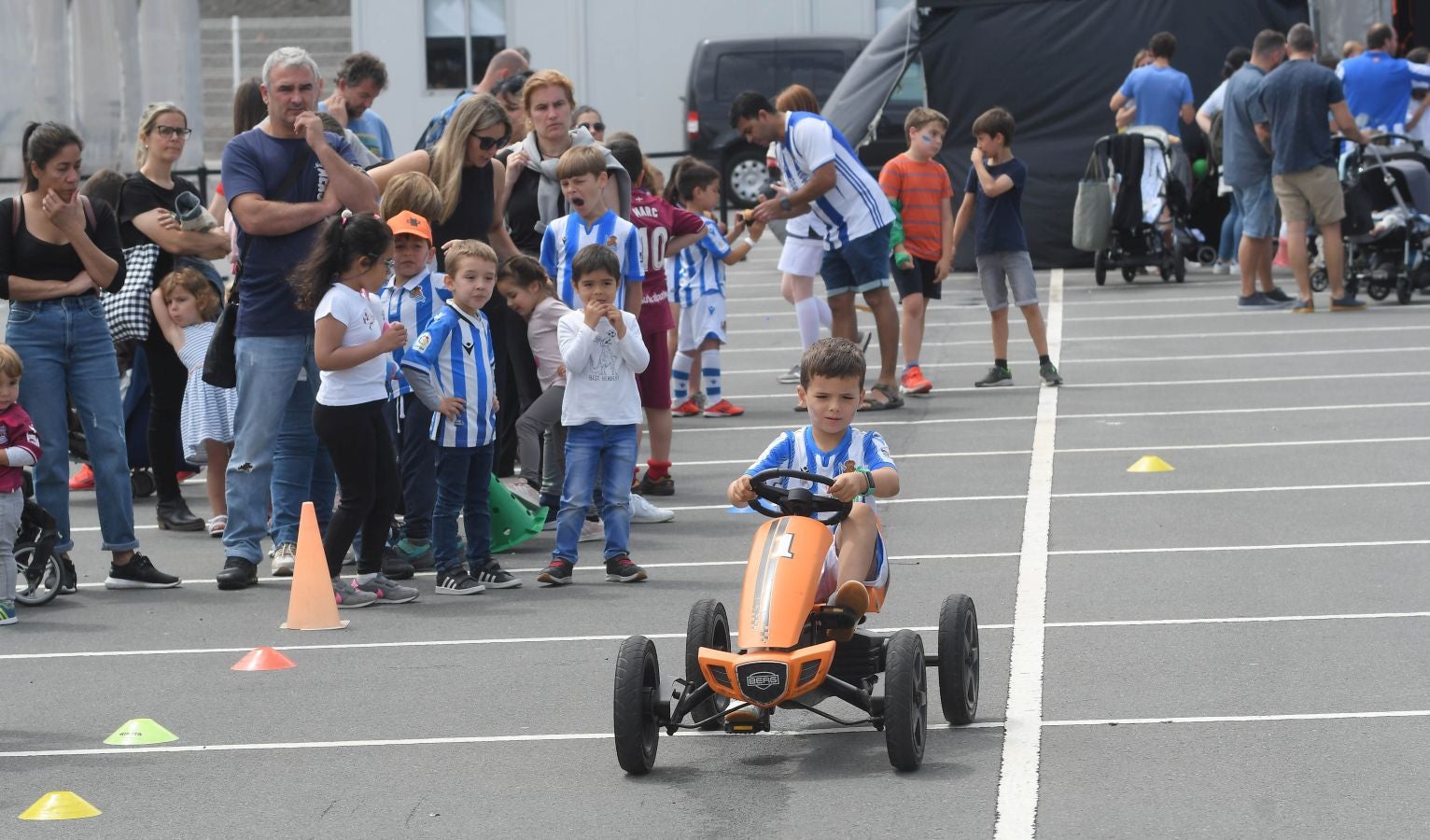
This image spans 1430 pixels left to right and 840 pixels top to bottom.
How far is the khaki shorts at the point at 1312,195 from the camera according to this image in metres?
16.1

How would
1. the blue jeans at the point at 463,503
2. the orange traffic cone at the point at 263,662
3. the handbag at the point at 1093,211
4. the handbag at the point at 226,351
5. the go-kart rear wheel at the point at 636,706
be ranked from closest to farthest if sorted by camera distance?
the go-kart rear wheel at the point at 636,706 → the orange traffic cone at the point at 263,662 → the blue jeans at the point at 463,503 → the handbag at the point at 226,351 → the handbag at the point at 1093,211

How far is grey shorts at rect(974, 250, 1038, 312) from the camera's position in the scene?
1345 centimetres

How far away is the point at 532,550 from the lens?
377 inches

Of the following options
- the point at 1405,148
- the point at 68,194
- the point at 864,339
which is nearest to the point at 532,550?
the point at 68,194

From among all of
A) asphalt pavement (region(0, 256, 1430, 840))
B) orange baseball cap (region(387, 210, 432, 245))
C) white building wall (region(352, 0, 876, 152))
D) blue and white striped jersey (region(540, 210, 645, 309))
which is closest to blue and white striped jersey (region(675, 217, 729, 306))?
asphalt pavement (region(0, 256, 1430, 840))

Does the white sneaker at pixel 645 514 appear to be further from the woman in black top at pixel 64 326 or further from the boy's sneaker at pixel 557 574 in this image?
the woman in black top at pixel 64 326

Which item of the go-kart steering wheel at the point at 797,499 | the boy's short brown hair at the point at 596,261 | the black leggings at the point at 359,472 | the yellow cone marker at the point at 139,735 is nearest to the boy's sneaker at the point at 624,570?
the black leggings at the point at 359,472

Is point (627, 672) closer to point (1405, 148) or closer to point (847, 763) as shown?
point (847, 763)

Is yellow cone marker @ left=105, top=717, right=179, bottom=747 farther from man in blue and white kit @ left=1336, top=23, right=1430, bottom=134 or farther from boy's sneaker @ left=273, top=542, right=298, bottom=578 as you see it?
man in blue and white kit @ left=1336, top=23, right=1430, bottom=134

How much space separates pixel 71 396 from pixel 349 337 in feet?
4.90

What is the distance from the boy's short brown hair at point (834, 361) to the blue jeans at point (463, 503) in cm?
278

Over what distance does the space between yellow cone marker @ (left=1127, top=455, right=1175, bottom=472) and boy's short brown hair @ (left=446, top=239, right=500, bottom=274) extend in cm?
395

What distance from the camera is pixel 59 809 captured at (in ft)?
18.1

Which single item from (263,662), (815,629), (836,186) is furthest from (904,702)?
(836,186)
